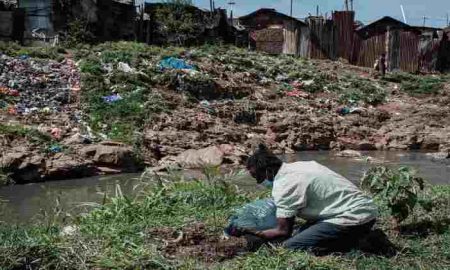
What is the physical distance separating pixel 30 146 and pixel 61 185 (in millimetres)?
1266

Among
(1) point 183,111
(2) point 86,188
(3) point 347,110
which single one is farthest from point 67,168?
(3) point 347,110

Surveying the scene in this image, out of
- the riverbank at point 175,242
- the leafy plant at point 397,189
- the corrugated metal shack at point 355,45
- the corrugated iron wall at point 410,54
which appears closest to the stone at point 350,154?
the riverbank at point 175,242

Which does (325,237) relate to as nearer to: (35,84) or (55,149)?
(55,149)

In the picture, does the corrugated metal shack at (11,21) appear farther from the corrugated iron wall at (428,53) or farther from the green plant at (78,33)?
the corrugated iron wall at (428,53)

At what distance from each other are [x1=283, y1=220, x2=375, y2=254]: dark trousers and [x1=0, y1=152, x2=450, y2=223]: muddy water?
259 centimetres

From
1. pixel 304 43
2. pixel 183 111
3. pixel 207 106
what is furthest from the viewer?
pixel 304 43

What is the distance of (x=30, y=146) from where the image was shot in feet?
34.6

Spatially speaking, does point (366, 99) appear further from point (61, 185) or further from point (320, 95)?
point (61, 185)

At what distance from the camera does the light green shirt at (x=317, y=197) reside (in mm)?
4125

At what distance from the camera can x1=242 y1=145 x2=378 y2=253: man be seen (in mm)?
4145

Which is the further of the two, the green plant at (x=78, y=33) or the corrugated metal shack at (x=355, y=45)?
the corrugated metal shack at (x=355, y=45)

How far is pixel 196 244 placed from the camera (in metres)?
4.64

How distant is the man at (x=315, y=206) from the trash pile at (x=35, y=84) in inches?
355

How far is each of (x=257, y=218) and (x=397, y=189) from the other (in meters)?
1.14
